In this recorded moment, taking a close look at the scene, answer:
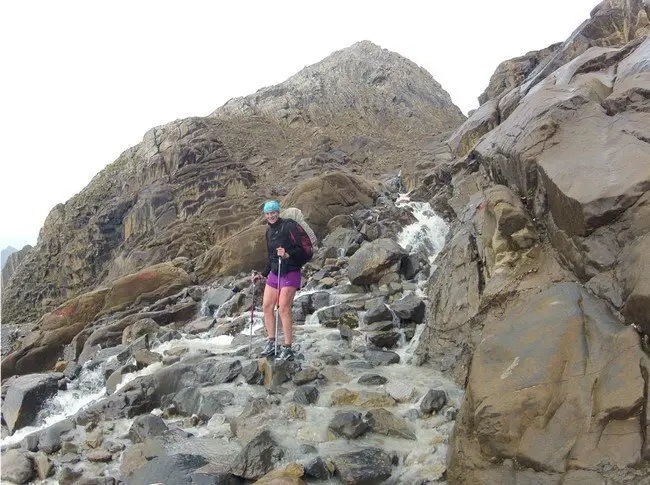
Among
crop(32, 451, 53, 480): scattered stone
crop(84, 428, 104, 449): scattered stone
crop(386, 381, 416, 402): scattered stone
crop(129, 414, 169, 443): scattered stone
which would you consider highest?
crop(32, 451, 53, 480): scattered stone

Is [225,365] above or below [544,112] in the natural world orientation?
below

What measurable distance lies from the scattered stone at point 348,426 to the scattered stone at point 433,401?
102 cm

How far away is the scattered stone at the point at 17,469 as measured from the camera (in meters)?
6.73

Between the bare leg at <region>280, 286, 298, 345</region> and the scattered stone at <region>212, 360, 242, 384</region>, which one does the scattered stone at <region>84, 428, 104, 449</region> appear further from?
the bare leg at <region>280, 286, 298, 345</region>

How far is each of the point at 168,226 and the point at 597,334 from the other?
3446cm

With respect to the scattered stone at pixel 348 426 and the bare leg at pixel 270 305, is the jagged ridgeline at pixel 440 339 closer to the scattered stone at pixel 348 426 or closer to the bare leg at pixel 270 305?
the scattered stone at pixel 348 426

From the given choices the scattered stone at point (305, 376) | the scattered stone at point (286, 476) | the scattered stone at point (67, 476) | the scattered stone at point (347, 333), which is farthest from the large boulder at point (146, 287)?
the scattered stone at point (286, 476)

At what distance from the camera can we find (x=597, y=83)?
9492mm

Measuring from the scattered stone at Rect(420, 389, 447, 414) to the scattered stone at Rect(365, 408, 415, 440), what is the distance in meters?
0.48

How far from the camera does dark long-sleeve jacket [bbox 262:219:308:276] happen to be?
344 inches

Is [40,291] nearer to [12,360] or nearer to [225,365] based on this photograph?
[12,360]

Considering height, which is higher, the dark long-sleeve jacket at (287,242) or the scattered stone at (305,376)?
the dark long-sleeve jacket at (287,242)

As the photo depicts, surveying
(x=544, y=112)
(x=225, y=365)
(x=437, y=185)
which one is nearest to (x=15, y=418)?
(x=225, y=365)

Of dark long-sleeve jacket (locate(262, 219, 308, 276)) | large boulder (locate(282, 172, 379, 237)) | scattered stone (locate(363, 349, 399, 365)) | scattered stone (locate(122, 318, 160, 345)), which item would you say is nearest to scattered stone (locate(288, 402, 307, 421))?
scattered stone (locate(363, 349, 399, 365))
